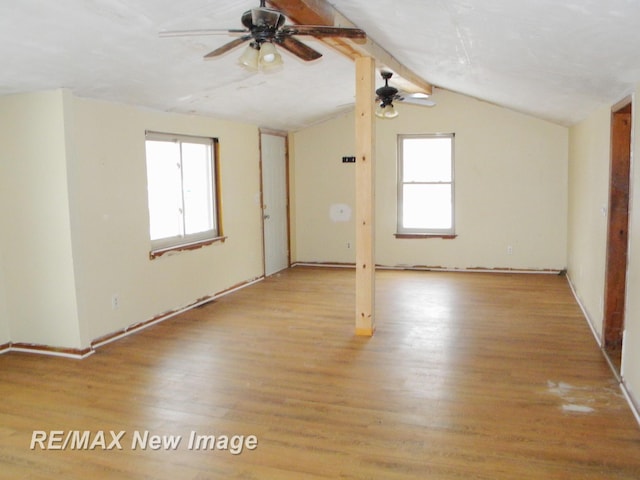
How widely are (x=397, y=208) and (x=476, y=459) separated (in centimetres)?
553

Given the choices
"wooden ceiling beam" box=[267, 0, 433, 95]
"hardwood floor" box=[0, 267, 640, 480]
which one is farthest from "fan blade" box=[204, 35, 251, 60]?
"hardwood floor" box=[0, 267, 640, 480]

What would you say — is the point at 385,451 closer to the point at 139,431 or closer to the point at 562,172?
the point at 139,431

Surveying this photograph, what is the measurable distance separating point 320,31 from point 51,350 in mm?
3283

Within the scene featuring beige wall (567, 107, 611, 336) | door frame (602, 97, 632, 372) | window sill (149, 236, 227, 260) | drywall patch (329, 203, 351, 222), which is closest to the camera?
door frame (602, 97, 632, 372)

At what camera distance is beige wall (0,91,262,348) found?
414 cm

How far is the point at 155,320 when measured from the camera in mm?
5207

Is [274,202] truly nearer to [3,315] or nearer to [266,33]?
[3,315]

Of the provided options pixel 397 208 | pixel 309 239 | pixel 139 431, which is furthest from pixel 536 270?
pixel 139 431

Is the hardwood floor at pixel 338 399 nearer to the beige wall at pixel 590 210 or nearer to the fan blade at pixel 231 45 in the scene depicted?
the beige wall at pixel 590 210

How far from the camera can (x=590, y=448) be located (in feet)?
9.02

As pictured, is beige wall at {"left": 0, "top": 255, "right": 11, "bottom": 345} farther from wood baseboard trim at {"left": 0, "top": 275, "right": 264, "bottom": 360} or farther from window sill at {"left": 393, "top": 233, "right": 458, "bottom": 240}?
window sill at {"left": 393, "top": 233, "right": 458, "bottom": 240}

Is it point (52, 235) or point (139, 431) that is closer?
point (139, 431)

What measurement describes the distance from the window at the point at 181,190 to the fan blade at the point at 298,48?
92.8 inches

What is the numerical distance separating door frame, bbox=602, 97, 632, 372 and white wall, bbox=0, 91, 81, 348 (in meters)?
4.14
